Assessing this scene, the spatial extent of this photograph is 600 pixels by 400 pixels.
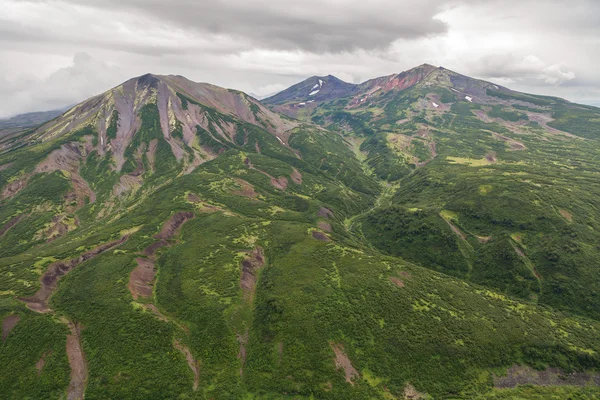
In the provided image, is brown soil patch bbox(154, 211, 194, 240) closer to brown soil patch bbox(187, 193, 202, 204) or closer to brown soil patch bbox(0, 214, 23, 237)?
brown soil patch bbox(187, 193, 202, 204)

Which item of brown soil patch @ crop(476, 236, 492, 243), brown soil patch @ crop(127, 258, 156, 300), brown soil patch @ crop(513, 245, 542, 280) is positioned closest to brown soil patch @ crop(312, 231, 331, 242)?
brown soil patch @ crop(127, 258, 156, 300)

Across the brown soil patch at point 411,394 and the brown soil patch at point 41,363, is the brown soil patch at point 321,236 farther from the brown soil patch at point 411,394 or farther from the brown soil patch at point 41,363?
the brown soil patch at point 41,363

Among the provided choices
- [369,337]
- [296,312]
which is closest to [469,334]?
[369,337]

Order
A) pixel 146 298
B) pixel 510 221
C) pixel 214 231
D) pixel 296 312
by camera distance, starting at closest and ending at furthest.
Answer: pixel 296 312 → pixel 146 298 → pixel 214 231 → pixel 510 221

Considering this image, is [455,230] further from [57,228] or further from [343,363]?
[57,228]

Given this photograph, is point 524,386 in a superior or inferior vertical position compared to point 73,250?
inferior

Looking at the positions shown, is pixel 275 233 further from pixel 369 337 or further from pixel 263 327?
pixel 369 337
